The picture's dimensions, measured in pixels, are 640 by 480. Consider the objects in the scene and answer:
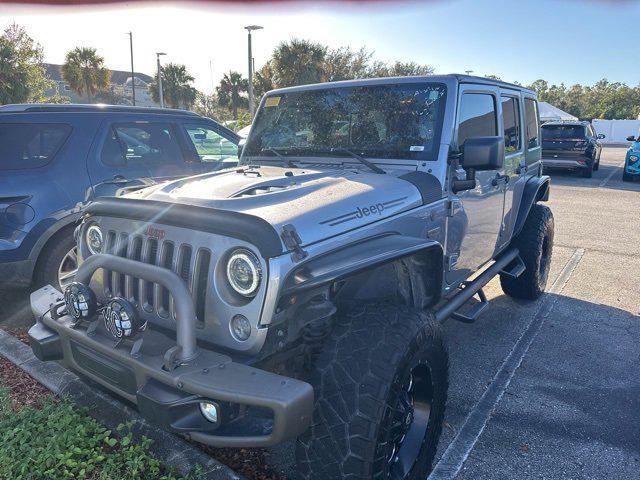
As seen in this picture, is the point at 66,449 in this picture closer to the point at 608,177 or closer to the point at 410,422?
the point at 410,422

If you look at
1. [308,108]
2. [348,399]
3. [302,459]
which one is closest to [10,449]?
[302,459]

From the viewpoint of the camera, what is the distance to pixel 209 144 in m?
5.71

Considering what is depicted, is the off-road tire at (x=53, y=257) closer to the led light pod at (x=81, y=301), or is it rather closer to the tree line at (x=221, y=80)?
the led light pod at (x=81, y=301)

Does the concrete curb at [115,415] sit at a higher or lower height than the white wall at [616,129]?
lower

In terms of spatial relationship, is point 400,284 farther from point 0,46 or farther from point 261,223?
point 0,46

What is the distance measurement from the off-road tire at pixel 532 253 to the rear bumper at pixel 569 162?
38.1ft

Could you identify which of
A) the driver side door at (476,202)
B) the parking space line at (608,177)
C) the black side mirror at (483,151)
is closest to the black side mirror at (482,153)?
the black side mirror at (483,151)

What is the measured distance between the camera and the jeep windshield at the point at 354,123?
3182 mm

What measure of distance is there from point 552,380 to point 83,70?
132ft

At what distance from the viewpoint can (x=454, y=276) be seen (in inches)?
135

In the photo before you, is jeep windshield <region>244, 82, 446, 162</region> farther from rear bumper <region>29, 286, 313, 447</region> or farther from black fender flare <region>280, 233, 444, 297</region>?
rear bumper <region>29, 286, 313, 447</region>

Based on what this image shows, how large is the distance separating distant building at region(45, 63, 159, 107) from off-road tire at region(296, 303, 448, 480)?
3278cm

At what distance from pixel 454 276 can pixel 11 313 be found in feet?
13.0

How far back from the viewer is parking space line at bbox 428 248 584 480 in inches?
105
